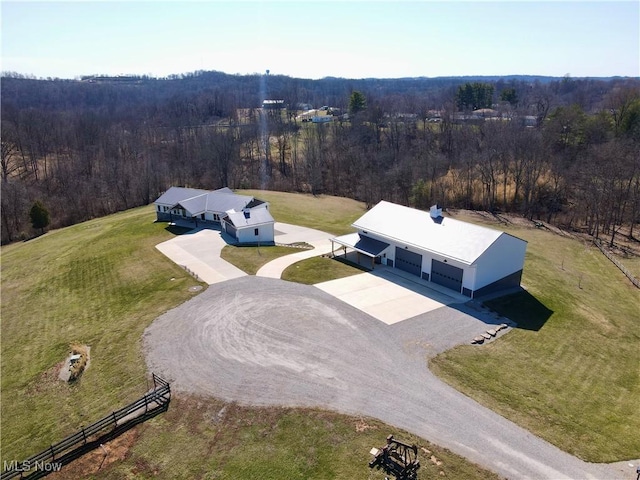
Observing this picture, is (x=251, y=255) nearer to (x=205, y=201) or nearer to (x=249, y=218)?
(x=249, y=218)

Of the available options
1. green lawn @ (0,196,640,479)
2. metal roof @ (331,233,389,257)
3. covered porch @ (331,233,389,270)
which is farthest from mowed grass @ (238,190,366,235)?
green lawn @ (0,196,640,479)

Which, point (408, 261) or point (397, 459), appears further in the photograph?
point (408, 261)

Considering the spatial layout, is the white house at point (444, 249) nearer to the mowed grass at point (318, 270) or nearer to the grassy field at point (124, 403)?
the mowed grass at point (318, 270)

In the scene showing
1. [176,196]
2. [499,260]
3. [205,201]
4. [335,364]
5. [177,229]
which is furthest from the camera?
[176,196]

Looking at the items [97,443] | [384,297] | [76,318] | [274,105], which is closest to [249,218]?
[76,318]

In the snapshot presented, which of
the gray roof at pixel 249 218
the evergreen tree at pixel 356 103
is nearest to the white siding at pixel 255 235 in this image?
the gray roof at pixel 249 218

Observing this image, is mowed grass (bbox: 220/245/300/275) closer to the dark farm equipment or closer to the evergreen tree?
the dark farm equipment
